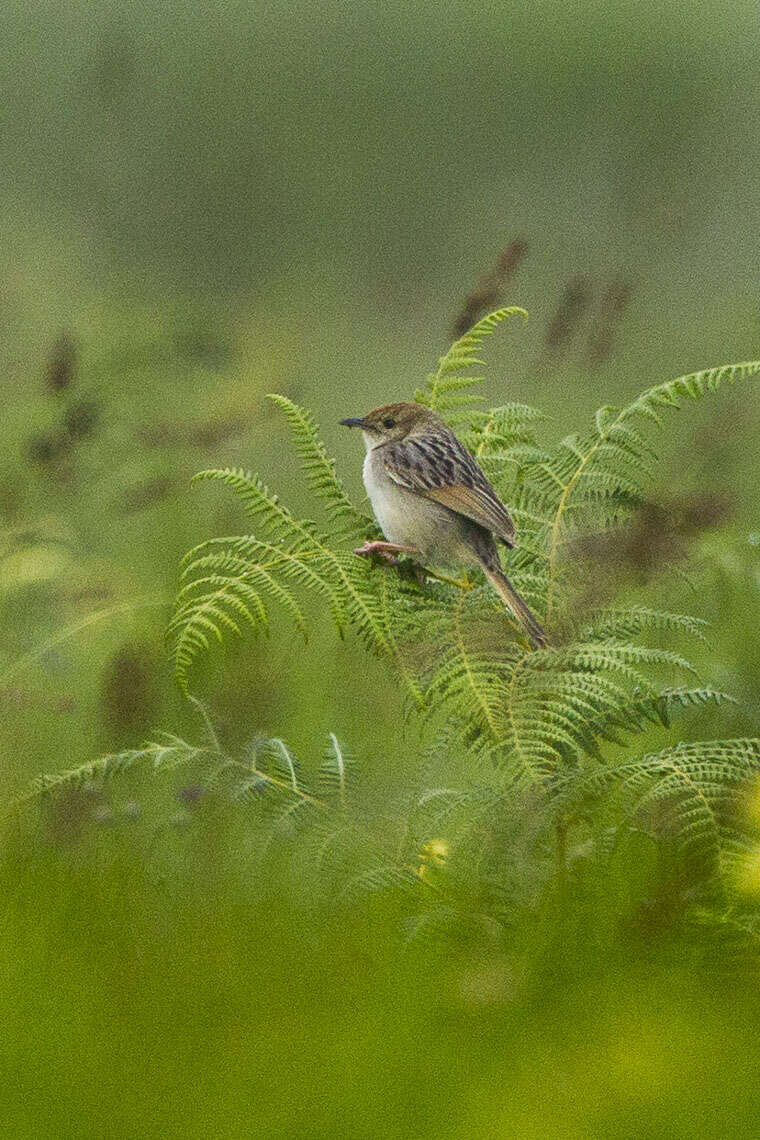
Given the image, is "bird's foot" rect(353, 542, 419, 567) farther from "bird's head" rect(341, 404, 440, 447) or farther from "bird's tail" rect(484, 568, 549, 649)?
"bird's head" rect(341, 404, 440, 447)

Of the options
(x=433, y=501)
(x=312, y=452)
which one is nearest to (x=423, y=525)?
(x=433, y=501)

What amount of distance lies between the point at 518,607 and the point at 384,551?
0.61 ft

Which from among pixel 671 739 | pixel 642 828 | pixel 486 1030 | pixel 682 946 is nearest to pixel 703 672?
pixel 671 739

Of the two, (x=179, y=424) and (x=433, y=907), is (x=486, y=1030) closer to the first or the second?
(x=433, y=907)

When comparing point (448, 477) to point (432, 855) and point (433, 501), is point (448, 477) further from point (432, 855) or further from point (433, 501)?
point (432, 855)

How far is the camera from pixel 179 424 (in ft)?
7.39

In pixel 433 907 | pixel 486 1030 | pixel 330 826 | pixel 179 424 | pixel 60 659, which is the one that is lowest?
pixel 486 1030

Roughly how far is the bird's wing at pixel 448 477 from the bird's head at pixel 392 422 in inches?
0.6

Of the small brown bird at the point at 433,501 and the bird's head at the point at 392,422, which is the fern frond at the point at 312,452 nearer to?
the small brown bird at the point at 433,501

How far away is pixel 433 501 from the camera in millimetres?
1671

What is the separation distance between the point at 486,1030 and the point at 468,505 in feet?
2.42

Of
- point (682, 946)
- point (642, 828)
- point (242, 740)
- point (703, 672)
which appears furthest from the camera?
point (703, 672)

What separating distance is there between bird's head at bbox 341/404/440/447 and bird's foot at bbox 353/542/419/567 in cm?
22

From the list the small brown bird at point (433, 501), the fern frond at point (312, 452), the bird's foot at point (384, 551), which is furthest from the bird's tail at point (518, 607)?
the fern frond at point (312, 452)
